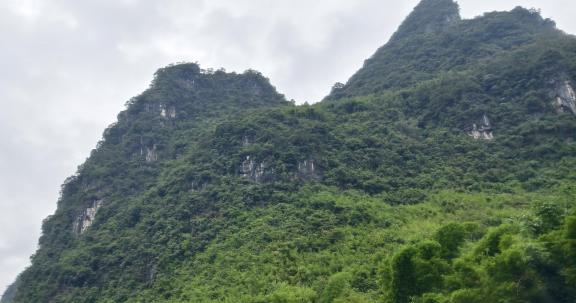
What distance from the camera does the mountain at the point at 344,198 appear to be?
979 inches

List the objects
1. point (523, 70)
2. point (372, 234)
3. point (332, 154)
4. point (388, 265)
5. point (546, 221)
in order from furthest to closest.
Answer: point (523, 70) < point (332, 154) < point (372, 234) < point (388, 265) < point (546, 221)

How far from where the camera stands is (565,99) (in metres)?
66.9

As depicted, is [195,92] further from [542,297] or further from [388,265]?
[542,297]

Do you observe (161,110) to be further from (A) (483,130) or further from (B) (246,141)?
(A) (483,130)

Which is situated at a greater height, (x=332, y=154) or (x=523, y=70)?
(x=523, y=70)

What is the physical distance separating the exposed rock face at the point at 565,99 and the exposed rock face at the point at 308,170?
32.0 m

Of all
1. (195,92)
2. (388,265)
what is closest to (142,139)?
(195,92)

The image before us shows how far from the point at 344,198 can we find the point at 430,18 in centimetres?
9077

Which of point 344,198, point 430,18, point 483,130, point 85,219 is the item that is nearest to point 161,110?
point 85,219

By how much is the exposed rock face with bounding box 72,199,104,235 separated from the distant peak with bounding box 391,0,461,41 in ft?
290

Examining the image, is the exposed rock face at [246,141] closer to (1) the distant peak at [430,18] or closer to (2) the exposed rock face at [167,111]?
(2) the exposed rock face at [167,111]

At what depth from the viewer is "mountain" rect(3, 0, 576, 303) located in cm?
2486

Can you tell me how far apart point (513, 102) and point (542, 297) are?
58079 mm

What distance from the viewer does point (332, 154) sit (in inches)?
2675
